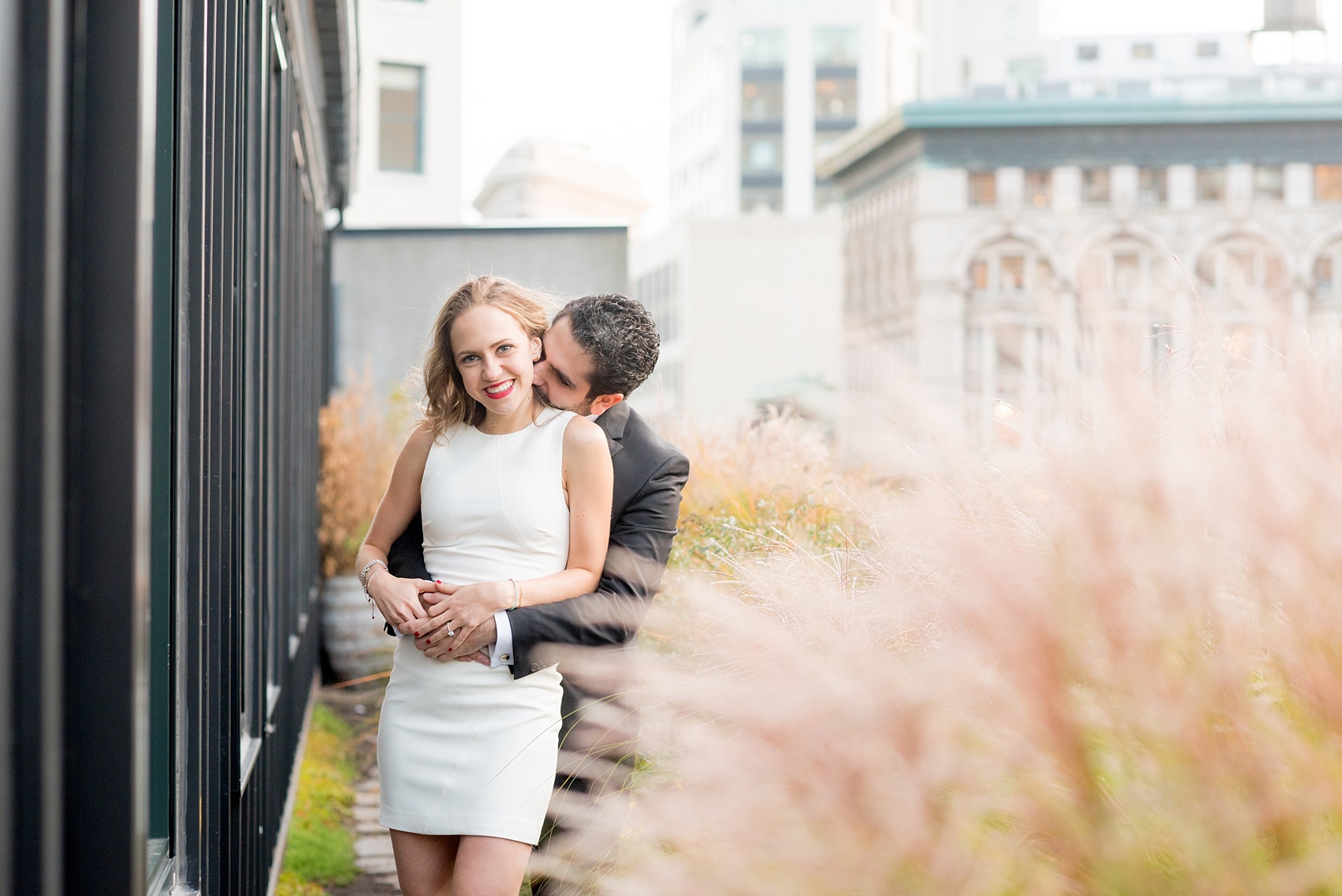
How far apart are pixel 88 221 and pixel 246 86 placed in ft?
5.29

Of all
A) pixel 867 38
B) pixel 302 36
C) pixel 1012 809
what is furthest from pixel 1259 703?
pixel 867 38

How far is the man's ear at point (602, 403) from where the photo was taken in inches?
87.7

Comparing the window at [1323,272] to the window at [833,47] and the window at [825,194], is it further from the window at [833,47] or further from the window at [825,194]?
the window at [833,47]

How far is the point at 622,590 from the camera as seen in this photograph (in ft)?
6.96

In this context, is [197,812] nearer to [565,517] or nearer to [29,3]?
[565,517]

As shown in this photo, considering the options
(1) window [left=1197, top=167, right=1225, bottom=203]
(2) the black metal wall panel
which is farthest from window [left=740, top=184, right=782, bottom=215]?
(2) the black metal wall panel

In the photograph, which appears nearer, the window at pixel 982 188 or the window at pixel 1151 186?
the window at pixel 982 188

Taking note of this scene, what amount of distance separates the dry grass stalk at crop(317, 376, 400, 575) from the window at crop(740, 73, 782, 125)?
88.3m

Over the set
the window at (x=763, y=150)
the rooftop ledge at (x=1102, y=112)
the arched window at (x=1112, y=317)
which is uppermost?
the window at (x=763, y=150)

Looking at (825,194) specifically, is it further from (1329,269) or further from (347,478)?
(347,478)

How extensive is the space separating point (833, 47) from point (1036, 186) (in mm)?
22367

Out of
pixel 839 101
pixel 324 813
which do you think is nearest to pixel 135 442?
pixel 324 813

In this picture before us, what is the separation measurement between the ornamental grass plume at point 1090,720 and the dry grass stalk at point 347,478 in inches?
246

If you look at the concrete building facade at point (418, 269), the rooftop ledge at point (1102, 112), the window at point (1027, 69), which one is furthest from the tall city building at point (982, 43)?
the concrete building facade at point (418, 269)
